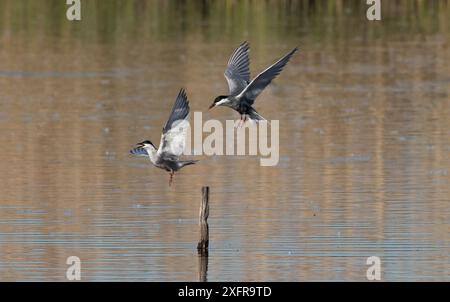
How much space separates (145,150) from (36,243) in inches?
59.9

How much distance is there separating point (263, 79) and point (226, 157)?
5.46 metres

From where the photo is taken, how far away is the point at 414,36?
118 ft

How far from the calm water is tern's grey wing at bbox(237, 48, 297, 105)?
140cm

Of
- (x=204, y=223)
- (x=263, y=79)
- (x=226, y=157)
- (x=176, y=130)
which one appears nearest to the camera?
(x=176, y=130)

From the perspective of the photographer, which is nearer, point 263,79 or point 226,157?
point 263,79

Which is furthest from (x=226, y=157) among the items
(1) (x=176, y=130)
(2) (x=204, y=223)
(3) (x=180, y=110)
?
(3) (x=180, y=110)

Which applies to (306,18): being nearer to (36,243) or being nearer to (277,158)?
(277,158)

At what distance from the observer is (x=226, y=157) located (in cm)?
2072

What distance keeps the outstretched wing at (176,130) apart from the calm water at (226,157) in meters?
1.03

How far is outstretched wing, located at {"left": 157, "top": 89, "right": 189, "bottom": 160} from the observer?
14.1 metres

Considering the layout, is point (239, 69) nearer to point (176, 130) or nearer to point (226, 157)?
point (176, 130)

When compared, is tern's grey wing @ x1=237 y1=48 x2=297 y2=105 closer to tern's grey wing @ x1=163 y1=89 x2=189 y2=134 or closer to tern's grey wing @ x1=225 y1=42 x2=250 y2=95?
tern's grey wing @ x1=225 y1=42 x2=250 y2=95

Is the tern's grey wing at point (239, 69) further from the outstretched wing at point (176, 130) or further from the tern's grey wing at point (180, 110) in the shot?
the tern's grey wing at point (180, 110)
